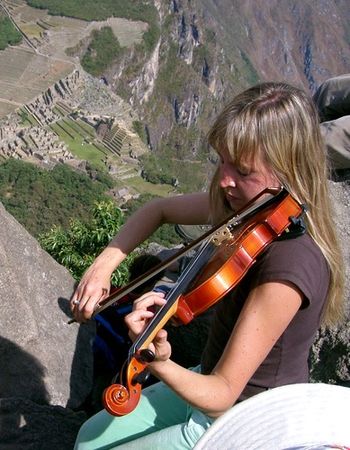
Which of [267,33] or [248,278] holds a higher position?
[248,278]

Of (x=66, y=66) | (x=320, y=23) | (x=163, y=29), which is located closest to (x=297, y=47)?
(x=320, y=23)

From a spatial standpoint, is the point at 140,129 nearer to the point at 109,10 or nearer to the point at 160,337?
the point at 109,10

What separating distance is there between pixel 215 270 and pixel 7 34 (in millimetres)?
89828

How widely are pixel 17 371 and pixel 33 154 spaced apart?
5940 centimetres

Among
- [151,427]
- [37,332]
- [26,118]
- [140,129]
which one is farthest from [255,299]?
[140,129]

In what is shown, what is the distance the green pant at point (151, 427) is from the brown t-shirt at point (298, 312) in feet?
0.60

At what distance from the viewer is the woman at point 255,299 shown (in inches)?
66.0

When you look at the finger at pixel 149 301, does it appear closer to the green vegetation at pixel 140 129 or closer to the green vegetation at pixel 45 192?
the green vegetation at pixel 45 192

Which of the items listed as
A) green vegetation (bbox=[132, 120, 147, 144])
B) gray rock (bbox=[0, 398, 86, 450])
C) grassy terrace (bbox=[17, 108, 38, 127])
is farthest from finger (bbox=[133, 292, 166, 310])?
green vegetation (bbox=[132, 120, 147, 144])

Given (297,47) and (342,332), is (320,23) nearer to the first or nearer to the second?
(297,47)

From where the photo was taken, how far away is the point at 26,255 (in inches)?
129

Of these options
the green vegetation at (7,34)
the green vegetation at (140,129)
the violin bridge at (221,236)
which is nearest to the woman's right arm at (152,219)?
the violin bridge at (221,236)

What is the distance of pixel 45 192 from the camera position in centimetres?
4988

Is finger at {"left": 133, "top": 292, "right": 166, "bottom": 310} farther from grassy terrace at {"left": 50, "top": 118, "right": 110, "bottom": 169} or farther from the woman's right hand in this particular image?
grassy terrace at {"left": 50, "top": 118, "right": 110, "bottom": 169}
